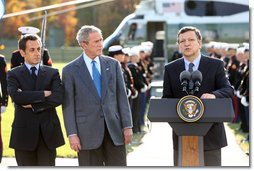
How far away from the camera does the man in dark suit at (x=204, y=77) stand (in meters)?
5.04

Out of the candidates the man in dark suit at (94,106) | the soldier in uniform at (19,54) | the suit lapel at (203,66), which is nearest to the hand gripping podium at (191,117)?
the suit lapel at (203,66)

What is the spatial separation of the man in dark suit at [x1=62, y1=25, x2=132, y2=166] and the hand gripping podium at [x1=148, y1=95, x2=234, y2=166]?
2.37 feet

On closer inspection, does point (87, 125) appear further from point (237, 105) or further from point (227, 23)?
point (227, 23)

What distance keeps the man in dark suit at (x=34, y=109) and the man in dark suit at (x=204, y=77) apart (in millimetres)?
903

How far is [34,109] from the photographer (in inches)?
215

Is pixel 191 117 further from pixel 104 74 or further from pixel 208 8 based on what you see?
pixel 208 8

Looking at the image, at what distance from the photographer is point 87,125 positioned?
5387mm

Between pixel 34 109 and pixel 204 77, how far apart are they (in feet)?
4.63

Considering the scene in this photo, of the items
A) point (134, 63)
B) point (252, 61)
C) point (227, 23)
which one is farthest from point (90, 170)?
point (227, 23)

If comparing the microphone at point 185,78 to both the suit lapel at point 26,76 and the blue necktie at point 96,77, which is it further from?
Result: the suit lapel at point 26,76

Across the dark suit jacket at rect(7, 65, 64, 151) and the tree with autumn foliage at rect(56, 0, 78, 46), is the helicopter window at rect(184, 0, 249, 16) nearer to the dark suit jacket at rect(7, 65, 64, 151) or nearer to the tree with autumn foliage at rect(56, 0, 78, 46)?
the dark suit jacket at rect(7, 65, 64, 151)

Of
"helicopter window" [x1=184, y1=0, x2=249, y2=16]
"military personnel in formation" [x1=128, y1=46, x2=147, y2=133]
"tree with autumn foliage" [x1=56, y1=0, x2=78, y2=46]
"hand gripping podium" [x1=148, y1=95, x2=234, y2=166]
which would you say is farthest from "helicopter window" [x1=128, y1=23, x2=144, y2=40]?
"tree with autumn foliage" [x1=56, y1=0, x2=78, y2=46]

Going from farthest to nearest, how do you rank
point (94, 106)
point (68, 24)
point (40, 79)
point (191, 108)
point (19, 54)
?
point (68, 24)
point (19, 54)
point (40, 79)
point (94, 106)
point (191, 108)

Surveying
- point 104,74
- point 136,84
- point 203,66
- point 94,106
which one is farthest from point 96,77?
point 136,84
